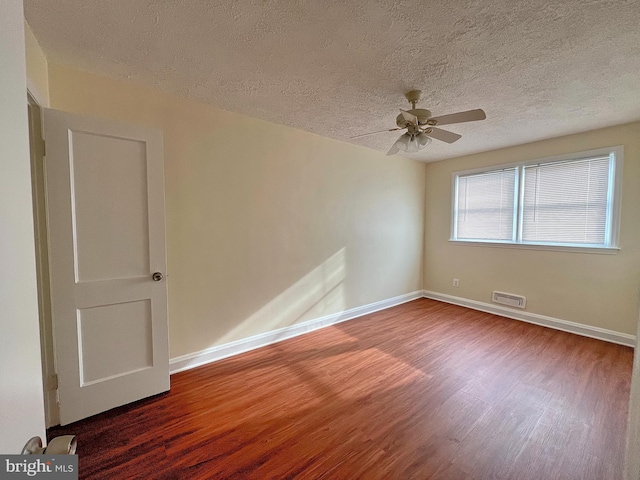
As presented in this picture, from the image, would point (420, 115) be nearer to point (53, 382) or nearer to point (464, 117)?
point (464, 117)

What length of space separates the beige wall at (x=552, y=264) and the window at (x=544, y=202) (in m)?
0.11

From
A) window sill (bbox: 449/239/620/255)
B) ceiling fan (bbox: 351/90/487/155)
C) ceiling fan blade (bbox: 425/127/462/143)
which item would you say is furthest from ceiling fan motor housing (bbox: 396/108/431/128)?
window sill (bbox: 449/239/620/255)

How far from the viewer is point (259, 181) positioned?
2.93 m

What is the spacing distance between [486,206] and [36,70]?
511 cm

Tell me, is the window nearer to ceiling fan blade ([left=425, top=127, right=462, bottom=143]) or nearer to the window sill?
the window sill

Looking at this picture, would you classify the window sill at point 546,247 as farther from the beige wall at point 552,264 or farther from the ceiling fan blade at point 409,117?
the ceiling fan blade at point 409,117

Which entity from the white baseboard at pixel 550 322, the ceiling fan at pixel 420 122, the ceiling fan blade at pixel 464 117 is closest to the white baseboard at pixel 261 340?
the white baseboard at pixel 550 322

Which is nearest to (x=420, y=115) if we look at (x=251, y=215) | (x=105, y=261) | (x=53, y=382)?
(x=251, y=215)

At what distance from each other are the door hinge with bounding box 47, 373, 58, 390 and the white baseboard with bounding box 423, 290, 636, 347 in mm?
4936

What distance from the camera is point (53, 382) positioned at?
180cm

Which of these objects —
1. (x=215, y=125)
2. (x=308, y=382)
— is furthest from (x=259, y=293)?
(x=215, y=125)

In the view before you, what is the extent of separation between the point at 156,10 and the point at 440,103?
230 centimetres

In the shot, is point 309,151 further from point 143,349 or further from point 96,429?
point 96,429

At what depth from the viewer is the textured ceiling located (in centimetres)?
147
